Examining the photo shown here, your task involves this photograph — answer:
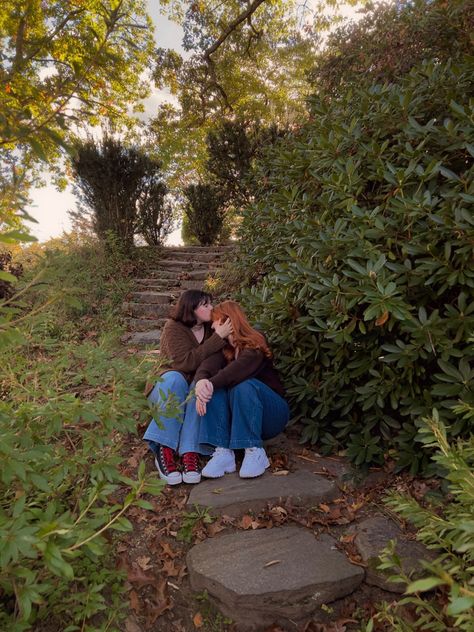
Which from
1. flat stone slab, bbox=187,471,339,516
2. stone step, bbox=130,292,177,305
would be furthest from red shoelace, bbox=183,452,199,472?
stone step, bbox=130,292,177,305

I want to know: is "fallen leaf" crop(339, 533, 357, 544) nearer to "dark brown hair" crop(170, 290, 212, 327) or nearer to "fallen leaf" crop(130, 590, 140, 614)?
"fallen leaf" crop(130, 590, 140, 614)

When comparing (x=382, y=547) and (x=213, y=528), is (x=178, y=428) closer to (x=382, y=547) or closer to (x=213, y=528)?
(x=213, y=528)

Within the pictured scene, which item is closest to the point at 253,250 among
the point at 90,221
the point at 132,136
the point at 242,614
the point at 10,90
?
the point at 242,614

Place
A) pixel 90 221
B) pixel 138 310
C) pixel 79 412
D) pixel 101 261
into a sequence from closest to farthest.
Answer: pixel 79 412 → pixel 138 310 → pixel 101 261 → pixel 90 221

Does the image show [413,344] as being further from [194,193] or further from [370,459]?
[194,193]

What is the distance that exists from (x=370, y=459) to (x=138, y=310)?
16.0 ft

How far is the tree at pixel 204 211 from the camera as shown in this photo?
37.1 ft

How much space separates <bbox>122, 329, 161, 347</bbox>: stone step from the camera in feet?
18.9

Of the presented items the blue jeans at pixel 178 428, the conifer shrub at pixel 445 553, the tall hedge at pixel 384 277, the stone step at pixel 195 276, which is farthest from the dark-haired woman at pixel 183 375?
the stone step at pixel 195 276

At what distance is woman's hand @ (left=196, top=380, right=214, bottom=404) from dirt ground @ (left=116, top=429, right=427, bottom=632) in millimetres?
634

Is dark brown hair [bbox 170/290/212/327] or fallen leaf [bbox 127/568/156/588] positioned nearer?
fallen leaf [bbox 127/568/156/588]

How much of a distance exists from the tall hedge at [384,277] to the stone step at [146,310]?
3.42 meters

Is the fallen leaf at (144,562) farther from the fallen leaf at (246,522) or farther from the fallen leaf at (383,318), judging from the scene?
the fallen leaf at (383,318)

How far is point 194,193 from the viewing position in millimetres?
11445
